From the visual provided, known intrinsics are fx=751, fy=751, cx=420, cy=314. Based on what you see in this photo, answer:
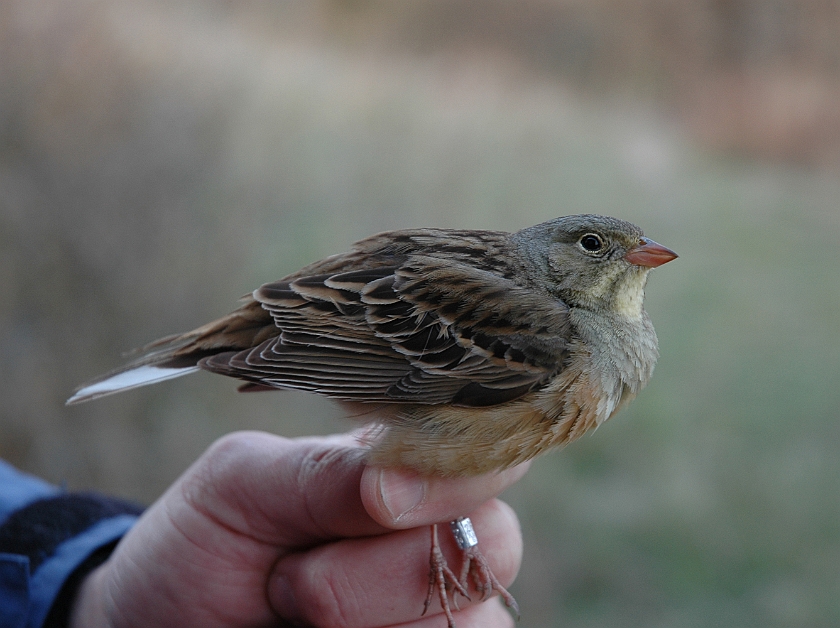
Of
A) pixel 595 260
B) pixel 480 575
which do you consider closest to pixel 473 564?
pixel 480 575

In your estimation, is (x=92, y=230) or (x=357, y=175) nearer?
(x=92, y=230)

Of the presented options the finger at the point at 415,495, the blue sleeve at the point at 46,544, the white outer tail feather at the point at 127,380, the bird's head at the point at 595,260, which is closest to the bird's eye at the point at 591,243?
the bird's head at the point at 595,260

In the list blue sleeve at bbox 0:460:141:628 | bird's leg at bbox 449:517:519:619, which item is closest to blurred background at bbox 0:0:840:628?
blue sleeve at bbox 0:460:141:628

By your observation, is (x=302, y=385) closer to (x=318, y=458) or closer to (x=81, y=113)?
(x=318, y=458)

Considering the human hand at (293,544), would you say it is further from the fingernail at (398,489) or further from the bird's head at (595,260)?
the bird's head at (595,260)

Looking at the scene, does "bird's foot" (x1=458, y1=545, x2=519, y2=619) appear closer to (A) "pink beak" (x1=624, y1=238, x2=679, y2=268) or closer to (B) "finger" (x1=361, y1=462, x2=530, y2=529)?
(B) "finger" (x1=361, y1=462, x2=530, y2=529)

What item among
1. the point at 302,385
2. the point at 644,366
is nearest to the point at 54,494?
the point at 302,385
